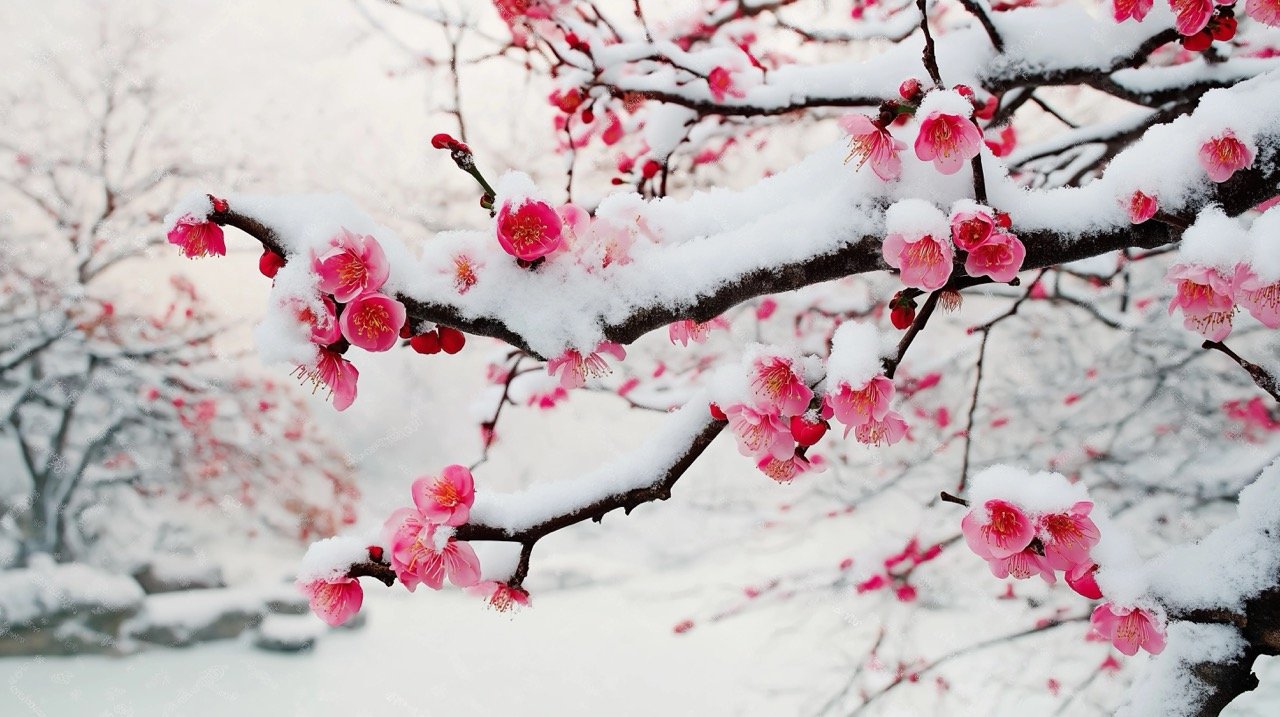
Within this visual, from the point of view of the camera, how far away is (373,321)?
717mm

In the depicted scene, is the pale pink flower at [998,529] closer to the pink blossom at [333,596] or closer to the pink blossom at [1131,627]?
the pink blossom at [1131,627]

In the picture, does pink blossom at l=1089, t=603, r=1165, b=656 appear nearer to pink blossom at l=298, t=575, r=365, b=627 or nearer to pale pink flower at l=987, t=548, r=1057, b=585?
pale pink flower at l=987, t=548, r=1057, b=585

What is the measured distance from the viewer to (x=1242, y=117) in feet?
2.52

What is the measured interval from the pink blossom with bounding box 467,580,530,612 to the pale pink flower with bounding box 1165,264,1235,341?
82 centimetres

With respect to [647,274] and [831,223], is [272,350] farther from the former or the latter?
[831,223]

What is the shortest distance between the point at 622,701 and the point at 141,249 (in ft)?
15.9

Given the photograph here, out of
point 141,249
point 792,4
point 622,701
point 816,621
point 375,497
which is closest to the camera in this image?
point 792,4

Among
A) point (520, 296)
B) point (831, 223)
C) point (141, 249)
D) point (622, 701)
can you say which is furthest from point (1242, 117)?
point (141, 249)

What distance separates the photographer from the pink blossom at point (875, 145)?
73 cm

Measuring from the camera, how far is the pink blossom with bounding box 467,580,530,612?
36.8 inches

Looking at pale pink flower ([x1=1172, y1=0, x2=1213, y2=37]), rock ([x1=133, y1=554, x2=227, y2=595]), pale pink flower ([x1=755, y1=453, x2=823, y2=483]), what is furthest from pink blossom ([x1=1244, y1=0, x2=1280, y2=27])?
rock ([x1=133, y1=554, x2=227, y2=595])

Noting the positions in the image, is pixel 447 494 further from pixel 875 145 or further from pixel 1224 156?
pixel 1224 156

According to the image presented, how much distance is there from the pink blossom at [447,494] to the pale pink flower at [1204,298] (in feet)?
2.59

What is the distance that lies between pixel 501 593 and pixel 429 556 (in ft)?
0.46
